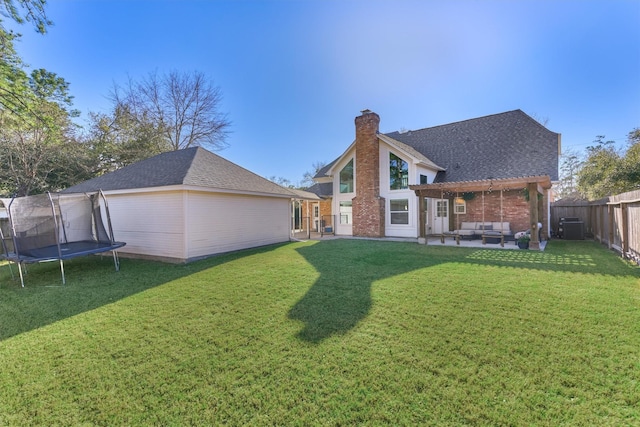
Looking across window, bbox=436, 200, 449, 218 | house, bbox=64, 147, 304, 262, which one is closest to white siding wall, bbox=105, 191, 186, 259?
house, bbox=64, 147, 304, 262

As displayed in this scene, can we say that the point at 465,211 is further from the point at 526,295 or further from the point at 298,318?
the point at 298,318

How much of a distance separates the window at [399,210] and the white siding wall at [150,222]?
958 centimetres

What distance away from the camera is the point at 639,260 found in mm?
6508

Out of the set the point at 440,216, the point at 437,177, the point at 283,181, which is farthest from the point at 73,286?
the point at 283,181

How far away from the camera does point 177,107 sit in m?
21.3

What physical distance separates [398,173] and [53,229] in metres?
13.0

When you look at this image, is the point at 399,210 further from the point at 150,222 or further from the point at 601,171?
the point at 601,171

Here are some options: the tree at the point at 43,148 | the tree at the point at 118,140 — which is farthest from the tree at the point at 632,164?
the tree at the point at 118,140

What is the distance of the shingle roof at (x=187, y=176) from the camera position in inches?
353

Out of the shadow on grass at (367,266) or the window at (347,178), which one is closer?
the shadow on grass at (367,266)

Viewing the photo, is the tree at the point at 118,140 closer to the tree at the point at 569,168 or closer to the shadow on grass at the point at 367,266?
the shadow on grass at the point at 367,266

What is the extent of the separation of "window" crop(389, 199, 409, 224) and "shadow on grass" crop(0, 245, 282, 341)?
26.3 ft

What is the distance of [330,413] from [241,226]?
29.4 feet

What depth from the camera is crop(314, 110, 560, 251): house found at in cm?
1262
